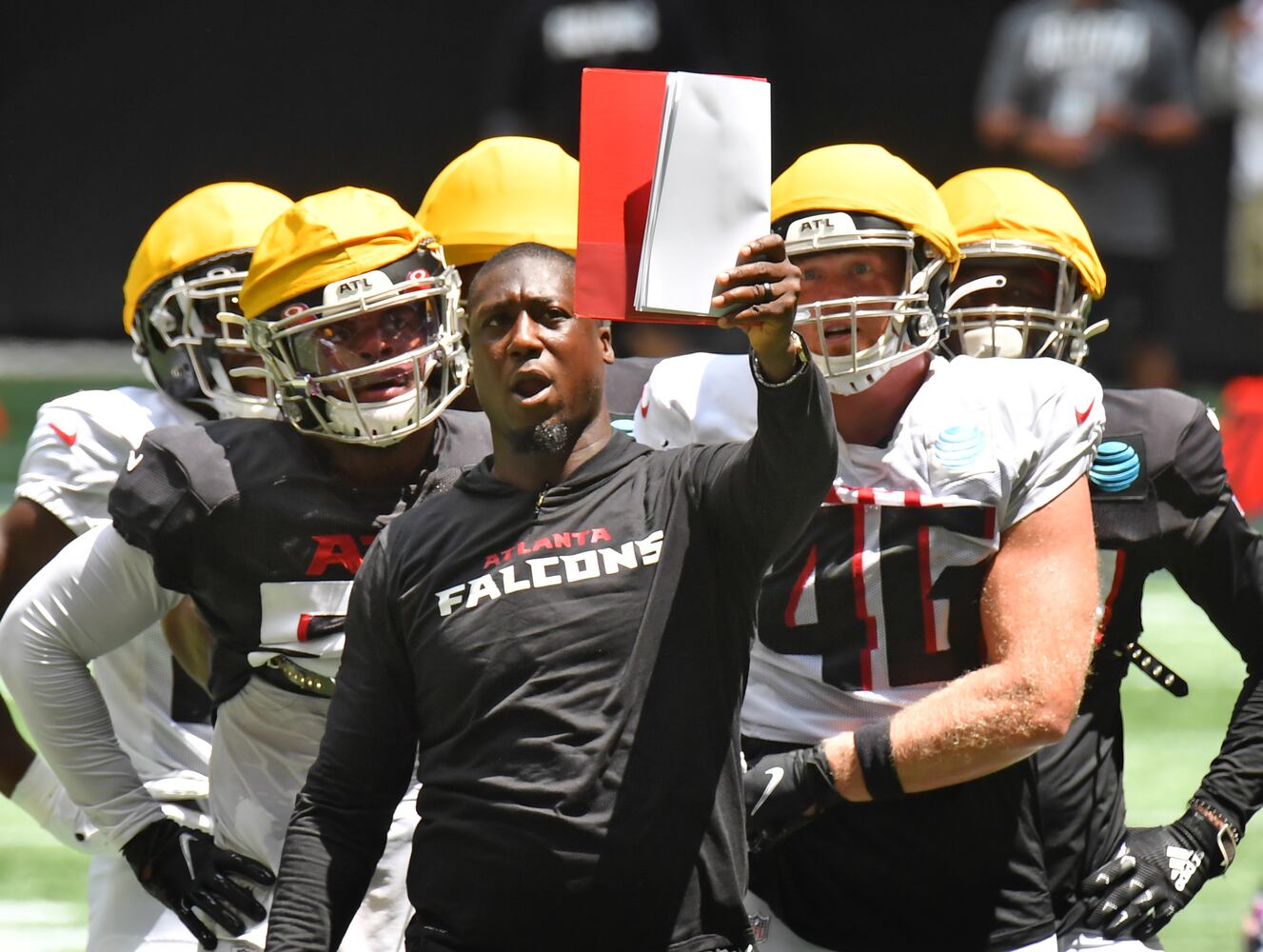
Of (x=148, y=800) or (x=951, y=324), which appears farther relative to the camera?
(x=951, y=324)

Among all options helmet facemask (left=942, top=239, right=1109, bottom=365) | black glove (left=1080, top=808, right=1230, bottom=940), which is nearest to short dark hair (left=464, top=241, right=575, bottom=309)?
helmet facemask (left=942, top=239, right=1109, bottom=365)

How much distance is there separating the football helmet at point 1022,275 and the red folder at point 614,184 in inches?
48.3

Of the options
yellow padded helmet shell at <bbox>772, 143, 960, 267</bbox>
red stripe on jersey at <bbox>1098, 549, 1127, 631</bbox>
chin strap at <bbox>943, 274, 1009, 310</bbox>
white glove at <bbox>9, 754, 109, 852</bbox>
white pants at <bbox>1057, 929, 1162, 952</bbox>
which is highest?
yellow padded helmet shell at <bbox>772, 143, 960, 267</bbox>

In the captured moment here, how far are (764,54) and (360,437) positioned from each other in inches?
373

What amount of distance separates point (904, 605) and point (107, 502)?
1.47 m

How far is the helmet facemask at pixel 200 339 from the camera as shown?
12.5ft

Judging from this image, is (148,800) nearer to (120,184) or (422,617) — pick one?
(422,617)

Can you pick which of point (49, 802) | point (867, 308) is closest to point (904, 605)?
→ point (867, 308)

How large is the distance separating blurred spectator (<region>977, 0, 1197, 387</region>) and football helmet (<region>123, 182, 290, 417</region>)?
282 inches

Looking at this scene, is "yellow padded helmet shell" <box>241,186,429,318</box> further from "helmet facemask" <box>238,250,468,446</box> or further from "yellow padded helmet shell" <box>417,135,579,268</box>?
"yellow padded helmet shell" <box>417,135,579,268</box>

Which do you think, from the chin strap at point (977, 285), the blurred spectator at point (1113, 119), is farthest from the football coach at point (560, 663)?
the blurred spectator at point (1113, 119)

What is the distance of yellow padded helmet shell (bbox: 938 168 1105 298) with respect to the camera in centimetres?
386

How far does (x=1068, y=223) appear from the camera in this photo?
12.8 ft

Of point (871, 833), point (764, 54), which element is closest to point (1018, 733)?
point (871, 833)
